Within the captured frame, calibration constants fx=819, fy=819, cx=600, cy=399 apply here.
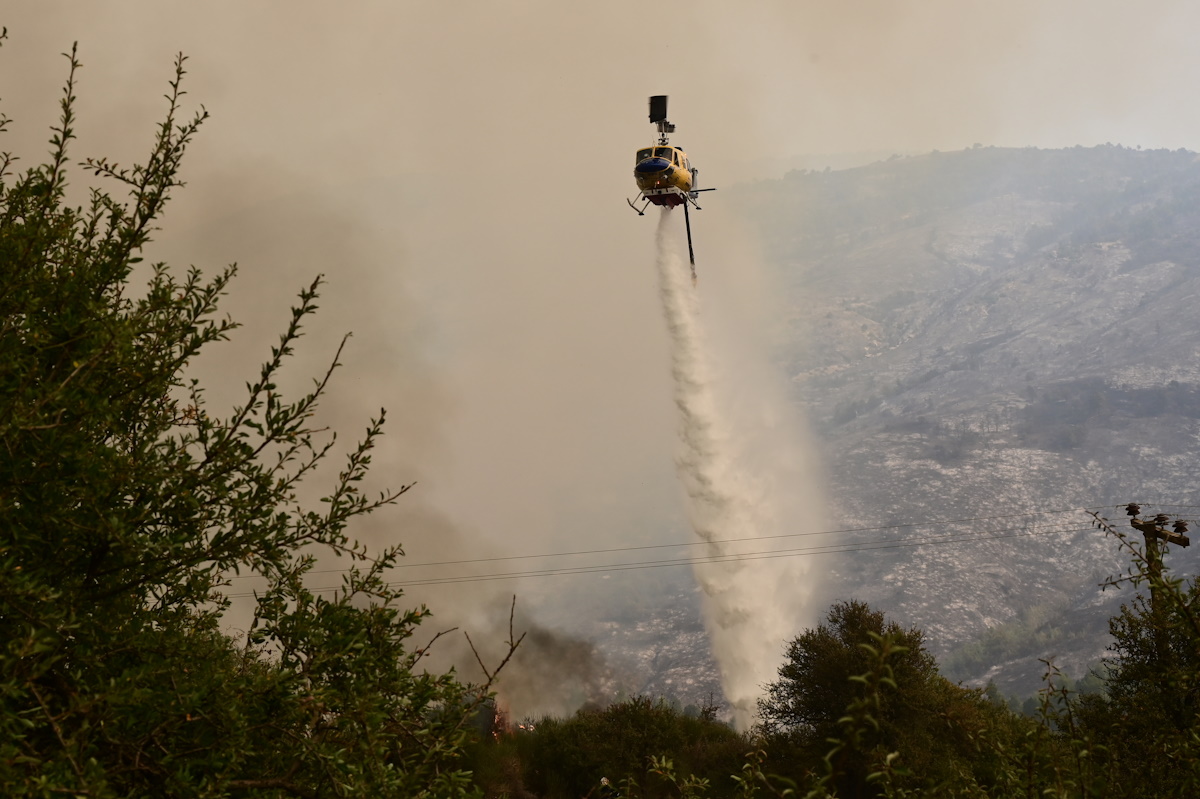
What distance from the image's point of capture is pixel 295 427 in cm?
823

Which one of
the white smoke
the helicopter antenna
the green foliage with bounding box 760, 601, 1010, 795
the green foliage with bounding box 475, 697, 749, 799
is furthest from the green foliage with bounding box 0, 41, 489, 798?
the white smoke

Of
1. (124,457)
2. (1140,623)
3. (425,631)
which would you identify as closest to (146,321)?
(124,457)

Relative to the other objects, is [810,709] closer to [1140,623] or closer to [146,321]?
[1140,623]

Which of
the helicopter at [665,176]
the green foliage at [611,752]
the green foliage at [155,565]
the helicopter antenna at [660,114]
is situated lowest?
the green foliage at [155,565]

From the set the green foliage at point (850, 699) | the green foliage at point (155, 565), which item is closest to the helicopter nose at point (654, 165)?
the green foliage at point (850, 699)

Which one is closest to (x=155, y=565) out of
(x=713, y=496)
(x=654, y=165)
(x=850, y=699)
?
(x=850, y=699)

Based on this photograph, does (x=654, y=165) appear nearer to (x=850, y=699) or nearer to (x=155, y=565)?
(x=850, y=699)

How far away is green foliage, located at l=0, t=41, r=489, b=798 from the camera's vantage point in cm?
701

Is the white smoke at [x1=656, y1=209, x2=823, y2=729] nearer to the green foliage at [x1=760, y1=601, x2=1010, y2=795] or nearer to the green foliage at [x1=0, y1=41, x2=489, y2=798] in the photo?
the green foliage at [x1=760, y1=601, x2=1010, y2=795]

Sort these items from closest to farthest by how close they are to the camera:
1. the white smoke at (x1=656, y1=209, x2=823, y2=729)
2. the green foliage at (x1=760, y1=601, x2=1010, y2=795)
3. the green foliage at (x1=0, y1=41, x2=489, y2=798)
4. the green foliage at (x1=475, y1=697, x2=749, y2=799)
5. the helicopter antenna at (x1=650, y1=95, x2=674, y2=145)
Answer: the green foliage at (x1=0, y1=41, x2=489, y2=798)
the green foliage at (x1=760, y1=601, x2=1010, y2=795)
the green foliage at (x1=475, y1=697, x2=749, y2=799)
the helicopter antenna at (x1=650, y1=95, x2=674, y2=145)
the white smoke at (x1=656, y1=209, x2=823, y2=729)

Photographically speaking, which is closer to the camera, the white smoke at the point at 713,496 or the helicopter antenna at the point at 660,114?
the helicopter antenna at the point at 660,114

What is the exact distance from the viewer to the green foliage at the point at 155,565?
7008 millimetres

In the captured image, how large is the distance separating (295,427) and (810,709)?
39.5 metres

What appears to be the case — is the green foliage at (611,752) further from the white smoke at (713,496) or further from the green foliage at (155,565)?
the green foliage at (155,565)
